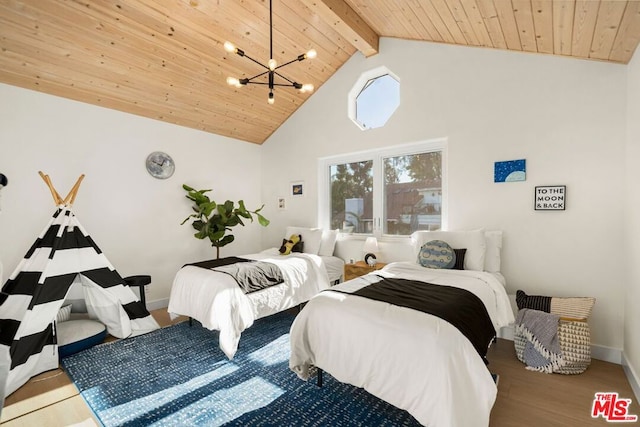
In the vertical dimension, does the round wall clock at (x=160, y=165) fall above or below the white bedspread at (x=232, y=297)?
above

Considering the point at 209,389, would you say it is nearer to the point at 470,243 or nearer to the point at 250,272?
the point at 250,272

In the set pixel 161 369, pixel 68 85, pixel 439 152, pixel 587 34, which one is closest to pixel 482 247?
pixel 439 152

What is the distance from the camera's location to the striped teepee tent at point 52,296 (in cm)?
233

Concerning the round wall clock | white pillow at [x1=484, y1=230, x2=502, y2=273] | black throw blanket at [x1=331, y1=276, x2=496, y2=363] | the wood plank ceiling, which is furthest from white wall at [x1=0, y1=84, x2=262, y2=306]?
white pillow at [x1=484, y1=230, x2=502, y2=273]

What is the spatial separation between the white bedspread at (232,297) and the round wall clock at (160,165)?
5.40ft

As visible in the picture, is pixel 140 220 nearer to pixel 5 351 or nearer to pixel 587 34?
pixel 5 351

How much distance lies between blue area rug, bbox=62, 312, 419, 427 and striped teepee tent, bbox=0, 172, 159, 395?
230 millimetres

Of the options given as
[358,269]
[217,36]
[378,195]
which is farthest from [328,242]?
[217,36]

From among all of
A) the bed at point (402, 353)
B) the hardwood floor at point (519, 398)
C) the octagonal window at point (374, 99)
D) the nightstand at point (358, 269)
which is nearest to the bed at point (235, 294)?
the nightstand at point (358, 269)

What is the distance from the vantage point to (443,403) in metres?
1.46

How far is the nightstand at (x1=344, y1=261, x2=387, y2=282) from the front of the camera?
11.9 ft

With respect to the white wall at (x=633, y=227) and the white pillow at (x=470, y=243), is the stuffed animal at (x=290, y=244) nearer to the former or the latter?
the white pillow at (x=470, y=243)

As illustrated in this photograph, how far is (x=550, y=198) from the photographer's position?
2797 millimetres

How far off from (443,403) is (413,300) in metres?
0.60
